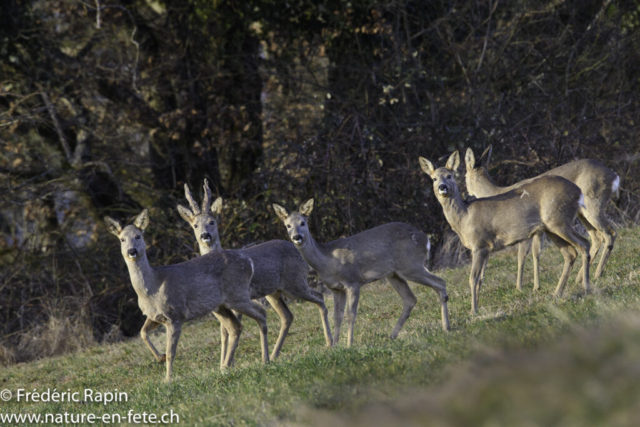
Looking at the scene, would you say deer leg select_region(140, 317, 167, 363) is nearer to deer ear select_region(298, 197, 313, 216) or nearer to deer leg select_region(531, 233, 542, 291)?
deer ear select_region(298, 197, 313, 216)

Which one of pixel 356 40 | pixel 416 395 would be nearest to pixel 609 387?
pixel 416 395

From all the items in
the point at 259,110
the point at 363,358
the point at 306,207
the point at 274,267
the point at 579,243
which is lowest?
the point at 363,358

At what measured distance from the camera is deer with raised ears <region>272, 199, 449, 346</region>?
7965 millimetres

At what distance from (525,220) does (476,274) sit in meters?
0.76

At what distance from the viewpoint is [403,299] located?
818cm

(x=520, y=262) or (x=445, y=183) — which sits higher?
(x=445, y=183)

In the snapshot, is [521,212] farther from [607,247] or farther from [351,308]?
[351,308]

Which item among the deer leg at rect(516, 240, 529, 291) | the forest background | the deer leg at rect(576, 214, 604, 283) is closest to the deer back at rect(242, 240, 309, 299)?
the deer leg at rect(516, 240, 529, 291)

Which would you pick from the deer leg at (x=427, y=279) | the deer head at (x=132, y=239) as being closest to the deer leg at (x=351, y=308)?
the deer leg at (x=427, y=279)

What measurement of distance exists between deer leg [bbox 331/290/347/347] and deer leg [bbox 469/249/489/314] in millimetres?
1353

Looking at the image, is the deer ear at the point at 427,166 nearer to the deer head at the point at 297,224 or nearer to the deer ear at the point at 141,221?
the deer head at the point at 297,224

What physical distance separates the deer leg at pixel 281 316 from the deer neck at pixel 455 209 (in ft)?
6.78

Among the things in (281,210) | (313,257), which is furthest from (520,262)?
(281,210)

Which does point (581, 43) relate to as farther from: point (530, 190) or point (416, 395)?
point (416, 395)
